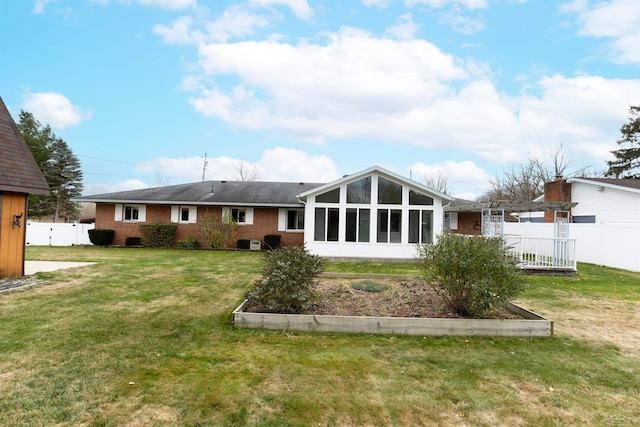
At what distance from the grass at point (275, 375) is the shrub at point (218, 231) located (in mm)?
12243

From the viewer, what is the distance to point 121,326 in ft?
17.2

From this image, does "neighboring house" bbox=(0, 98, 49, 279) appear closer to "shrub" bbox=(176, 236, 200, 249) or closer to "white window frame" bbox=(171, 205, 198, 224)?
"shrub" bbox=(176, 236, 200, 249)

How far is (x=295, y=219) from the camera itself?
19.3 metres

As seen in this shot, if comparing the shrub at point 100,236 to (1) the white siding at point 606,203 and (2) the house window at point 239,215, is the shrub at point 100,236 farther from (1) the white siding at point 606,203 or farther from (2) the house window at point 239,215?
(1) the white siding at point 606,203

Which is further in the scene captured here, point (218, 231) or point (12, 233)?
point (218, 231)

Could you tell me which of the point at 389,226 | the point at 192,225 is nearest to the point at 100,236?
the point at 192,225

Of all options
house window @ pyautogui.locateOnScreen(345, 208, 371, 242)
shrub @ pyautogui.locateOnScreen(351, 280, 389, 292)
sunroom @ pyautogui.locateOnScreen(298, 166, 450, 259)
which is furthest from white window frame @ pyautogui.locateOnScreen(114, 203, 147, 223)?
shrub @ pyautogui.locateOnScreen(351, 280, 389, 292)

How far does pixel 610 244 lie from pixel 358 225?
34.3 feet

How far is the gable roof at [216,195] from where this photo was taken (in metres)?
18.8

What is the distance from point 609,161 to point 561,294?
3695 centimetres

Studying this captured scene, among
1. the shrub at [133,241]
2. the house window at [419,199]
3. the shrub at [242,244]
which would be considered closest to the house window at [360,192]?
the house window at [419,199]

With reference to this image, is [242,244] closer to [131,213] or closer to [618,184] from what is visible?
[131,213]

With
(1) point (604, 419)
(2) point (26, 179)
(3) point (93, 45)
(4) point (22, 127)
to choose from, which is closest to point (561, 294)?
(1) point (604, 419)

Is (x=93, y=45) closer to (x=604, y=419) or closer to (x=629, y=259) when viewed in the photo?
(x=604, y=419)
